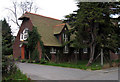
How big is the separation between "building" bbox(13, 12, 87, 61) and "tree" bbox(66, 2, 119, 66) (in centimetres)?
478

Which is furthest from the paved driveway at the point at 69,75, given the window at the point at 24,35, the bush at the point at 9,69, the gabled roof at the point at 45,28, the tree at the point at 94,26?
the window at the point at 24,35

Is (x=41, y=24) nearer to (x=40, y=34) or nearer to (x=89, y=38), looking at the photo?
(x=40, y=34)

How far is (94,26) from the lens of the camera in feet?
54.6

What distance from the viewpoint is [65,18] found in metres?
18.9

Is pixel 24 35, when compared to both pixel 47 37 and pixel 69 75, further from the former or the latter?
pixel 69 75

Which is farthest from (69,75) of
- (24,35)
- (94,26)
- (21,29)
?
(21,29)

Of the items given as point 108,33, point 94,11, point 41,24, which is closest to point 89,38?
point 108,33

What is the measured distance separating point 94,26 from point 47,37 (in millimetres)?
8246

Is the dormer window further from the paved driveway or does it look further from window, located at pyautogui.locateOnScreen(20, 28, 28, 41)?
the paved driveway

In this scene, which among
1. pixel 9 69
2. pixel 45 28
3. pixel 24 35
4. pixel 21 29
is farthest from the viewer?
pixel 21 29

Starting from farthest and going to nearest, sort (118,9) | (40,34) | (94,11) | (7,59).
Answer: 1. (40,34)
2. (118,9)
3. (94,11)
4. (7,59)

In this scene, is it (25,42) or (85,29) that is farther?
(25,42)

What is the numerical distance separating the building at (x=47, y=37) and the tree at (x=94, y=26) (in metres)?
4.78

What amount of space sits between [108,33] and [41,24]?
11.4 meters
